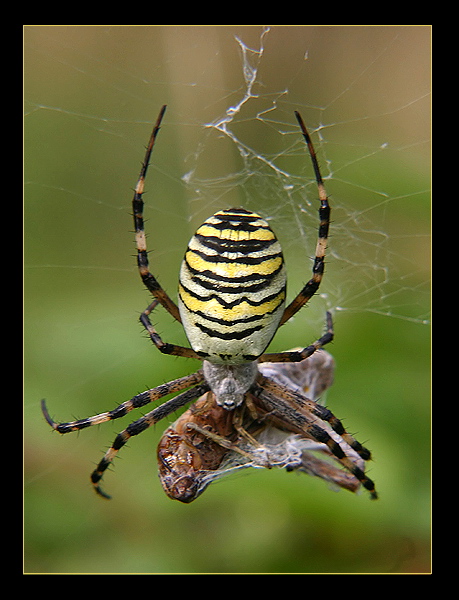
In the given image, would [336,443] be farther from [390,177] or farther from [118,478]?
[390,177]

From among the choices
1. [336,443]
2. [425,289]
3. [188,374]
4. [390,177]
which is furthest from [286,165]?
[336,443]

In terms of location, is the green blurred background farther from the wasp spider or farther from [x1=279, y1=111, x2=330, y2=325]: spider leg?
[x1=279, y1=111, x2=330, y2=325]: spider leg

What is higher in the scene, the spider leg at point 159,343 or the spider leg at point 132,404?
the spider leg at point 159,343

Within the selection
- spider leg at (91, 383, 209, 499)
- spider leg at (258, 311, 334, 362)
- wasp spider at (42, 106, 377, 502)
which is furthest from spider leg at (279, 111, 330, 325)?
spider leg at (91, 383, 209, 499)

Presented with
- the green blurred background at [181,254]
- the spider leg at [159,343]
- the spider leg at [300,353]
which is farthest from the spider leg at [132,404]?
the spider leg at [300,353]

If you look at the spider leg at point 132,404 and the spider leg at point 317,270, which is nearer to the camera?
the spider leg at point 317,270

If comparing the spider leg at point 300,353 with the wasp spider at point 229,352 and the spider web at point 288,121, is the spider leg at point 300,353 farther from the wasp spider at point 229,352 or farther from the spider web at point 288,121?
the spider web at point 288,121

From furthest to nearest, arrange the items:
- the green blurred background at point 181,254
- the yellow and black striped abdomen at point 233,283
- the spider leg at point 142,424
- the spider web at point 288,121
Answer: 1. the spider web at point 288,121
2. the green blurred background at point 181,254
3. the spider leg at point 142,424
4. the yellow and black striped abdomen at point 233,283
